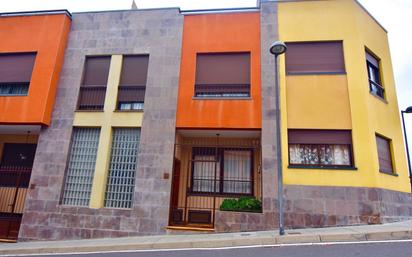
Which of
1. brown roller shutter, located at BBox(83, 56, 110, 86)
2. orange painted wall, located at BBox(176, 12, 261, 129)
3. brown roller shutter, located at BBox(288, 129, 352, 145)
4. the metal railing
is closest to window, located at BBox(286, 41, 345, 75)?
orange painted wall, located at BBox(176, 12, 261, 129)

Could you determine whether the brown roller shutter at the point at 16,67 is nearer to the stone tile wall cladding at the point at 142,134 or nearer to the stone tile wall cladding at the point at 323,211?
the stone tile wall cladding at the point at 142,134

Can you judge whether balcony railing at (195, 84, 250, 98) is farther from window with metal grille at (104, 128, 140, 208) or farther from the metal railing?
window with metal grille at (104, 128, 140, 208)

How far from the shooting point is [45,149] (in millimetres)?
10109

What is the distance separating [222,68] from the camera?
10.6 metres

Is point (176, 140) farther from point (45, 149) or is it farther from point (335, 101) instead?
point (335, 101)

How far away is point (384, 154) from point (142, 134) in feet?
28.9

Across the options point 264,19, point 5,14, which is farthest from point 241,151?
point 5,14

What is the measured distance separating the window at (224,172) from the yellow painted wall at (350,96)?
7.52ft

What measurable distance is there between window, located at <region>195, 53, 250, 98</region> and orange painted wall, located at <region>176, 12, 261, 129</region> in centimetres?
25

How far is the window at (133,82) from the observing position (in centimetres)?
1063

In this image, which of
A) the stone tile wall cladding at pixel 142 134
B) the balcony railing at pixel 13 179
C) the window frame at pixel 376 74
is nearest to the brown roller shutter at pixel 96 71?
the stone tile wall cladding at pixel 142 134

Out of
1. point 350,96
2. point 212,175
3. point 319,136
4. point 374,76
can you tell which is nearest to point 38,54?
point 212,175

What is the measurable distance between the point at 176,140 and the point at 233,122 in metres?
2.29

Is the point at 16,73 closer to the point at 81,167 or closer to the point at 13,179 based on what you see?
the point at 13,179
